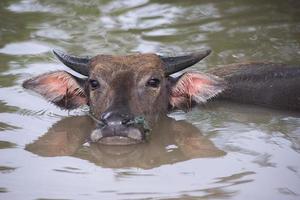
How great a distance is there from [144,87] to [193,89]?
0.76 metres

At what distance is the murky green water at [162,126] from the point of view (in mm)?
5691

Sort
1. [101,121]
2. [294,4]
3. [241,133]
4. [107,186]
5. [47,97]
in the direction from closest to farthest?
[107,186]
[101,121]
[241,133]
[47,97]
[294,4]

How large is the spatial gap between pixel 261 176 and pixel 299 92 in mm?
2293

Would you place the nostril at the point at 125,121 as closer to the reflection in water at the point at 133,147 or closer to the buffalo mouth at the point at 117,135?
the buffalo mouth at the point at 117,135

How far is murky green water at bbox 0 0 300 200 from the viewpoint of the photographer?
5.69m

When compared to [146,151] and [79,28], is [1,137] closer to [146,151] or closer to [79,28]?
[146,151]

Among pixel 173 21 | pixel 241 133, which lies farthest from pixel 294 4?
pixel 241 133

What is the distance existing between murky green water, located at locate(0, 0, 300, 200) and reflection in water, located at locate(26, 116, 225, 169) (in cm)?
1

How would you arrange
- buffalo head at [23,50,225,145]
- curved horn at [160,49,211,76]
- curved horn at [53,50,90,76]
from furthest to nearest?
curved horn at [53,50,90,76]
curved horn at [160,49,211,76]
buffalo head at [23,50,225,145]

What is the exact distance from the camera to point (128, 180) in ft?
19.0

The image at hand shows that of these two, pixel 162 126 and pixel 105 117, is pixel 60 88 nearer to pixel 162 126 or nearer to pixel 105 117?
pixel 162 126

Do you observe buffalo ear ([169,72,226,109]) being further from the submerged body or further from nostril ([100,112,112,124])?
nostril ([100,112,112,124])

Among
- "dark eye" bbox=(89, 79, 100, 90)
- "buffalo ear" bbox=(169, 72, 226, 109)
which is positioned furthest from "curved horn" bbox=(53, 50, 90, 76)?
"buffalo ear" bbox=(169, 72, 226, 109)

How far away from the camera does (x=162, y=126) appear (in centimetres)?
744
